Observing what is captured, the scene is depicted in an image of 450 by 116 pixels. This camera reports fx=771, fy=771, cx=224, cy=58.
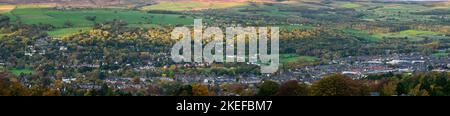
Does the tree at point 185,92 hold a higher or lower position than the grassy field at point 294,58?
higher

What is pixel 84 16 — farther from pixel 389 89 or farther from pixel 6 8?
pixel 389 89

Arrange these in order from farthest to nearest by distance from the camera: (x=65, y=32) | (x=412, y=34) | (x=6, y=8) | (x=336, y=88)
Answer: (x=6, y=8) → (x=412, y=34) → (x=65, y=32) → (x=336, y=88)

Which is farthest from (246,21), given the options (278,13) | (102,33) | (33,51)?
(33,51)

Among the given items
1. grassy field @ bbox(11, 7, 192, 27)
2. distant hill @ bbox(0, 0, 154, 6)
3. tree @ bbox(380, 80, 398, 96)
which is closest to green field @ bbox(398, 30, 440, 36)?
grassy field @ bbox(11, 7, 192, 27)

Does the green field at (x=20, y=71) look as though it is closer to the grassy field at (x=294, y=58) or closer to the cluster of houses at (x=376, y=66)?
the cluster of houses at (x=376, y=66)

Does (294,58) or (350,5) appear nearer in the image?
(294,58)

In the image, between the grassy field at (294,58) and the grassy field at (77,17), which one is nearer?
the grassy field at (294,58)

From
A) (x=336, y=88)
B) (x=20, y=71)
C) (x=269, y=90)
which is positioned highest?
(x=336, y=88)

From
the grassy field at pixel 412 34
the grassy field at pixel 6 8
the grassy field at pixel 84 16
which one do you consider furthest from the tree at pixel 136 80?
the grassy field at pixel 412 34

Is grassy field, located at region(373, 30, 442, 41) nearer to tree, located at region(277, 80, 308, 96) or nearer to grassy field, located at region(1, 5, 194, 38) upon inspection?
grassy field, located at region(1, 5, 194, 38)

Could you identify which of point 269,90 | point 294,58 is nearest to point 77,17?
point 294,58
